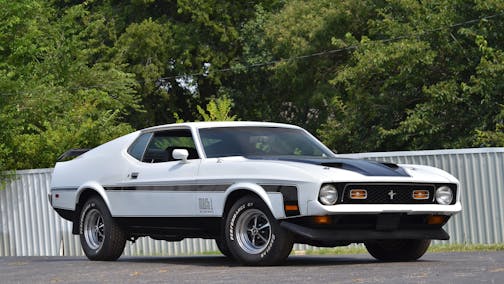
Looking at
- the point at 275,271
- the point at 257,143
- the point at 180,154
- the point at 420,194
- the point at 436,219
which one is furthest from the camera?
the point at 257,143

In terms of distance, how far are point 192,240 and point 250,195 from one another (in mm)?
9498

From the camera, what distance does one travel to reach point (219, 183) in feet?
38.3

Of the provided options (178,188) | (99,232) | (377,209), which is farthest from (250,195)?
(99,232)

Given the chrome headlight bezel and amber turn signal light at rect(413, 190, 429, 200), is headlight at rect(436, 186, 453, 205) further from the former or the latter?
amber turn signal light at rect(413, 190, 429, 200)

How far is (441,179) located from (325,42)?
31.7 metres

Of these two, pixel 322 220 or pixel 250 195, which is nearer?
pixel 322 220

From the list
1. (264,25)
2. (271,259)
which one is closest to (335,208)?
(271,259)

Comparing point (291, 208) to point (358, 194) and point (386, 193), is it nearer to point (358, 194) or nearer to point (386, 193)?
point (358, 194)

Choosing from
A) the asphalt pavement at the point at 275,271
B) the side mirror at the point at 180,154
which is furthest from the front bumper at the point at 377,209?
the side mirror at the point at 180,154

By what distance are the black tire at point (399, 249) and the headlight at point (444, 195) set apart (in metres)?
0.56

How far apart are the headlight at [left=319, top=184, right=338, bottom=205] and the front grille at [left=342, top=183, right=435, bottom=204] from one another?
10 centimetres

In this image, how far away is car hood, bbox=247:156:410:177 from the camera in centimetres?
1126

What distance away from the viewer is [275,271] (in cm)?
1046

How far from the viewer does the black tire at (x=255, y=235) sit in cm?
1102
